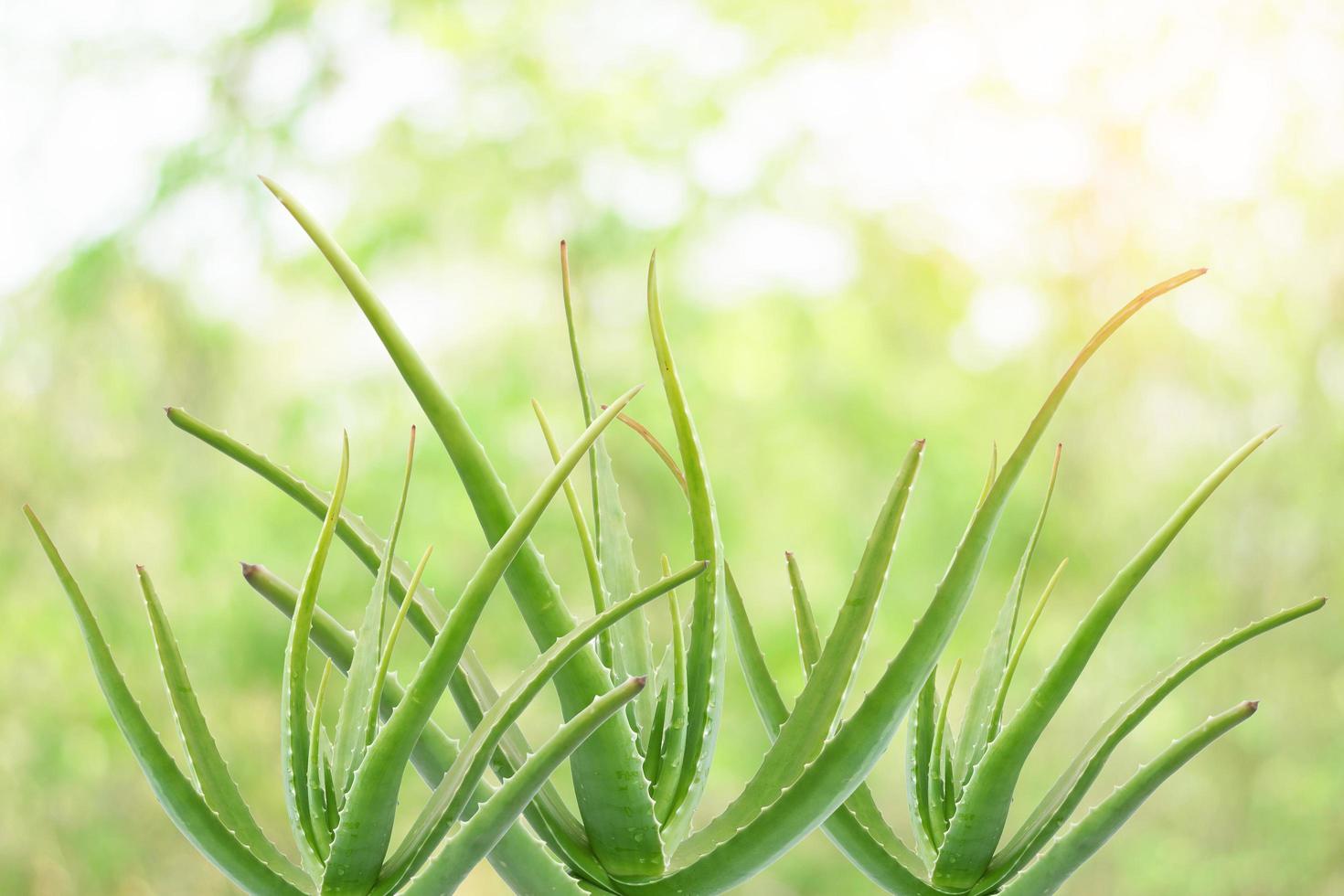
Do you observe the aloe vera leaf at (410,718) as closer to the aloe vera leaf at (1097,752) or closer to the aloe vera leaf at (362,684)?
the aloe vera leaf at (362,684)

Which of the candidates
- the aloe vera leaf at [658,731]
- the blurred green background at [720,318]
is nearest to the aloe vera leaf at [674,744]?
the aloe vera leaf at [658,731]

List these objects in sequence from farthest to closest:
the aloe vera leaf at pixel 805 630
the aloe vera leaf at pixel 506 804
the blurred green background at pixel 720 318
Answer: the blurred green background at pixel 720 318 < the aloe vera leaf at pixel 805 630 < the aloe vera leaf at pixel 506 804

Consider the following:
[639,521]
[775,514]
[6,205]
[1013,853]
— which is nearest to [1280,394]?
[775,514]

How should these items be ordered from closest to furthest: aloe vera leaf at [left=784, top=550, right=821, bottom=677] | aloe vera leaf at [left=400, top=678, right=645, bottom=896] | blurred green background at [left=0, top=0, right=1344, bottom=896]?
aloe vera leaf at [left=400, top=678, right=645, bottom=896], aloe vera leaf at [left=784, top=550, right=821, bottom=677], blurred green background at [left=0, top=0, right=1344, bottom=896]

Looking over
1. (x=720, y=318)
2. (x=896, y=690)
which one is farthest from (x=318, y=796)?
(x=720, y=318)

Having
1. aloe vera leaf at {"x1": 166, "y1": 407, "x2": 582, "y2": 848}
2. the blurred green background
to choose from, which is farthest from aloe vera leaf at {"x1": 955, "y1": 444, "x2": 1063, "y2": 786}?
the blurred green background

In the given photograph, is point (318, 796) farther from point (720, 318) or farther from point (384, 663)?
point (720, 318)

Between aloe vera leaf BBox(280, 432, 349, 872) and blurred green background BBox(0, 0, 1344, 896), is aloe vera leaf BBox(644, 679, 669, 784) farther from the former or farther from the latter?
blurred green background BBox(0, 0, 1344, 896)
